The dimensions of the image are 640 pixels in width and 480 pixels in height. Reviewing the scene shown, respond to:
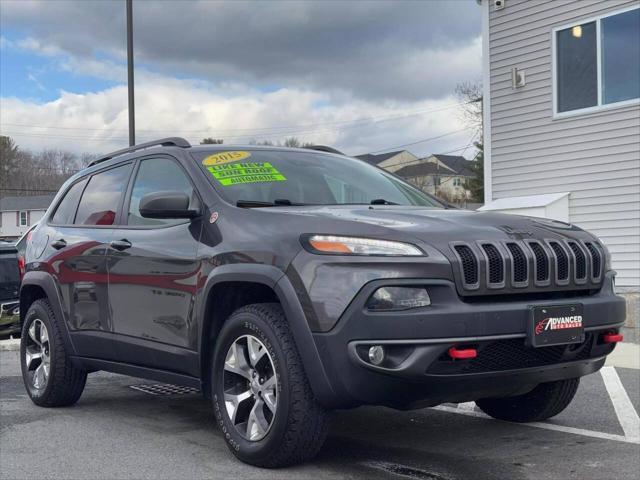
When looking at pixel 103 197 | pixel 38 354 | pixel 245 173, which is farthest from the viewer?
→ pixel 38 354

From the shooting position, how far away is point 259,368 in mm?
4074

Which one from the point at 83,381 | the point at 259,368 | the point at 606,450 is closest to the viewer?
the point at 259,368

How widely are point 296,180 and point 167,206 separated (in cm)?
83

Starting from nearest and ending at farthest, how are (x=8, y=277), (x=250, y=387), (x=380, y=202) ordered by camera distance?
1. (x=250, y=387)
2. (x=380, y=202)
3. (x=8, y=277)

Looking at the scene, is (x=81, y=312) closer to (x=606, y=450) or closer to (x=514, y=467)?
(x=514, y=467)

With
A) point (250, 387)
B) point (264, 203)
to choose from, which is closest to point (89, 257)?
point (264, 203)

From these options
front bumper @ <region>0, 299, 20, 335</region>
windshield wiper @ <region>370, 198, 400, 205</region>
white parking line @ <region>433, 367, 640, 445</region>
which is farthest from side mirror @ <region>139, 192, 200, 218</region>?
front bumper @ <region>0, 299, 20, 335</region>

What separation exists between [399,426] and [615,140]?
293 inches

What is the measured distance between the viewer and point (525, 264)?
3783 mm

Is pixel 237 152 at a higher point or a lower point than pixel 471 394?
higher

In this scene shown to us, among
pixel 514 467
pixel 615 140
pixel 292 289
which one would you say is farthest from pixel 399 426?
pixel 615 140

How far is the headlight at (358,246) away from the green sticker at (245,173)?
41.3 inches

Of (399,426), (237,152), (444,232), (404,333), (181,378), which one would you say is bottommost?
(399,426)

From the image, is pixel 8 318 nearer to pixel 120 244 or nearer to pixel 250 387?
pixel 120 244
